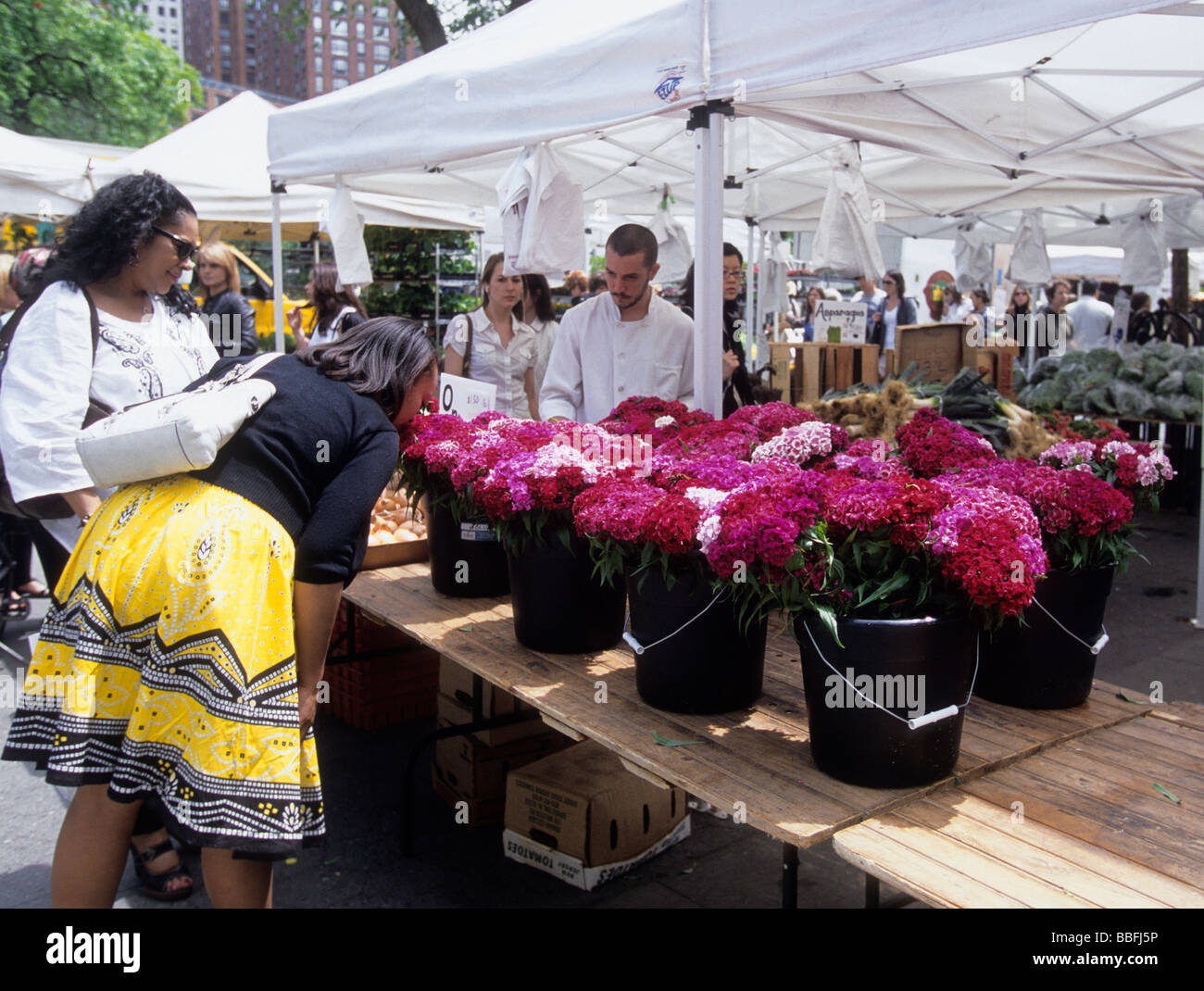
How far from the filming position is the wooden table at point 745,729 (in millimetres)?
1892

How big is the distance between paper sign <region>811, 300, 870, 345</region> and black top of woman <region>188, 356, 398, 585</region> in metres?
6.28

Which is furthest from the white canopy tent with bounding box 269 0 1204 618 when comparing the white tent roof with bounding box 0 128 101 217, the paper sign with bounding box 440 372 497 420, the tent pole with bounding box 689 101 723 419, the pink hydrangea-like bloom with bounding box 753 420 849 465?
the white tent roof with bounding box 0 128 101 217

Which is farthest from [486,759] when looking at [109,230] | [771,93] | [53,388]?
[771,93]

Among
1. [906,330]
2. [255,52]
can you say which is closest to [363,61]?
[255,52]

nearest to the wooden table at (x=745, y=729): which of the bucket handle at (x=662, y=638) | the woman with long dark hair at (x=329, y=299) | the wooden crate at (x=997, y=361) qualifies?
the bucket handle at (x=662, y=638)

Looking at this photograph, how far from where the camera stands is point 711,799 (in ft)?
6.22

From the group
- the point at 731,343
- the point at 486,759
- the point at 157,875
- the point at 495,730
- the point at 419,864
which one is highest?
the point at 731,343

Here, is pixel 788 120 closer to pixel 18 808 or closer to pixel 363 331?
pixel 363 331

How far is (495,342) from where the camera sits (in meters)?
4.96

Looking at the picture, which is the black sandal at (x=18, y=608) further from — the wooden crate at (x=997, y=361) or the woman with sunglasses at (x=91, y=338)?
the wooden crate at (x=997, y=361)

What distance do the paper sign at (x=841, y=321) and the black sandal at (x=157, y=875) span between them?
20.3 feet

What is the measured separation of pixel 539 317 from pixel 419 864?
305cm

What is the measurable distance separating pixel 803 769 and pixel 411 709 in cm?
271

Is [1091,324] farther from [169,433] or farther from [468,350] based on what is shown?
[169,433]
